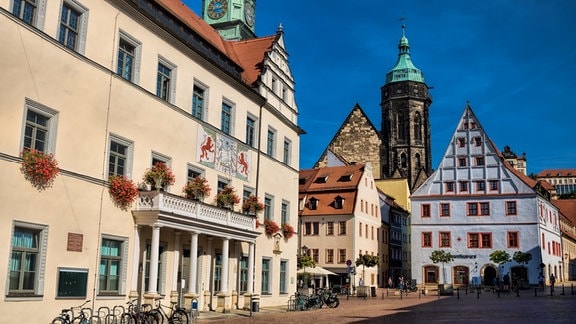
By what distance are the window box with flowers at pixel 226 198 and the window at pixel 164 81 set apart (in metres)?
5.22

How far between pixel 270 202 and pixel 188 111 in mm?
9762

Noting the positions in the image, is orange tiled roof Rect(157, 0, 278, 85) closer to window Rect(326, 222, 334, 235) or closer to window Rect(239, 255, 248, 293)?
window Rect(239, 255, 248, 293)

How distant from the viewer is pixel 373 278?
62438 millimetres

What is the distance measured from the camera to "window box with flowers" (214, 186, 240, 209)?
27094 mm

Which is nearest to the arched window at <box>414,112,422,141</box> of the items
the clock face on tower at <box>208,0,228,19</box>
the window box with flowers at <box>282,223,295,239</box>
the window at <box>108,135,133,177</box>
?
the clock face on tower at <box>208,0,228,19</box>

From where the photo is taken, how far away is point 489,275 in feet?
192

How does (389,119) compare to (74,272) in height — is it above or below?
above

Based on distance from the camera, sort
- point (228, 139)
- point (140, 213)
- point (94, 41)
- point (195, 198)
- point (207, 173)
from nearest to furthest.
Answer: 1. point (94, 41)
2. point (140, 213)
3. point (195, 198)
4. point (207, 173)
5. point (228, 139)

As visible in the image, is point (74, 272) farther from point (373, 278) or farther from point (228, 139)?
point (373, 278)

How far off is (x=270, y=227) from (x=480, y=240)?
1325 inches

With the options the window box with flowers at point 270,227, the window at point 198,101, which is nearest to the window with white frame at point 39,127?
the window at point 198,101

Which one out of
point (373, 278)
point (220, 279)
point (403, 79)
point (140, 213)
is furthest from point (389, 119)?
point (140, 213)

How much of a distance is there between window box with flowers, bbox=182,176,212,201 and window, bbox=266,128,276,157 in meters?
8.79

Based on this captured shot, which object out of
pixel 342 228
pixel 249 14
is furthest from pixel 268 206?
pixel 342 228
